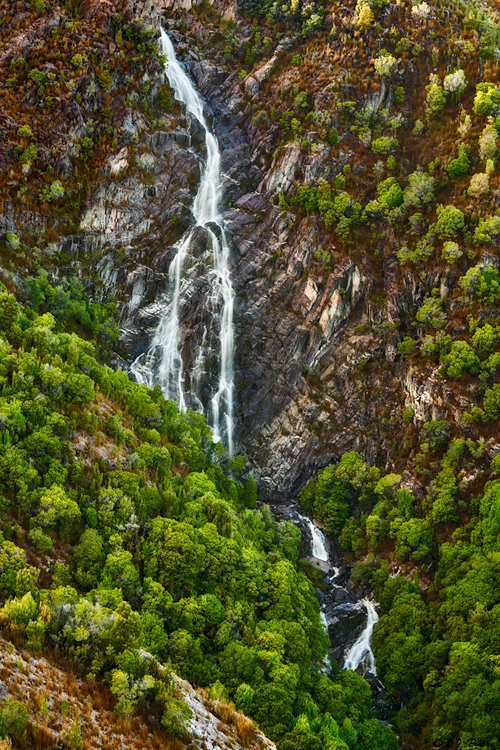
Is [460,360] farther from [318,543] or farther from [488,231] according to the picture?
[318,543]

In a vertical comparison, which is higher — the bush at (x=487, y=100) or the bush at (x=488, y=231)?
the bush at (x=487, y=100)

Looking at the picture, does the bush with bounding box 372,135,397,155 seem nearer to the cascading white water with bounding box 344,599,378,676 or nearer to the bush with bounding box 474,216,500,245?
the bush with bounding box 474,216,500,245

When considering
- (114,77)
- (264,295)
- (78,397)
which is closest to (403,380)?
(264,295)

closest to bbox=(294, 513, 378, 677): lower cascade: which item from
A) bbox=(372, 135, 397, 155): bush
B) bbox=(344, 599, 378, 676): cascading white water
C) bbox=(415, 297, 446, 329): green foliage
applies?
bbox=(344, 599, 378, 676): cascading white water

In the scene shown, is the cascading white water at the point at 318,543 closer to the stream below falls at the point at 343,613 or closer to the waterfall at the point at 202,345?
the stream below falls at the point at 343,613

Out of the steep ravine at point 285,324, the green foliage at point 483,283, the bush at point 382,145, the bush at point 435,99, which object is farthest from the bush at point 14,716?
the bush at point 435,99

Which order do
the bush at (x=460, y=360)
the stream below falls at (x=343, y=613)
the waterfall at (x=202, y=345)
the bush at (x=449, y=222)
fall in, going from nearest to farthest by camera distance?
the stream below falls at (x=343, y=613) < the bush at (x=460, y=360) < the bush at (x=449, y=222) < the waterfall at (x=202, y=345)

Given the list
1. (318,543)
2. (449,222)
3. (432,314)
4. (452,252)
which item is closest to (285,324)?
(432,314)
